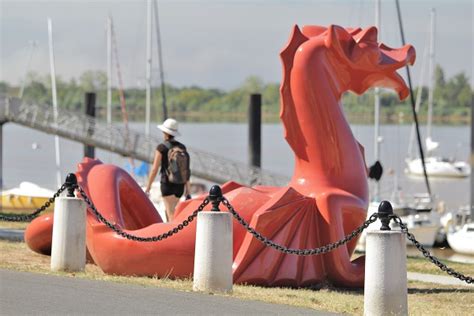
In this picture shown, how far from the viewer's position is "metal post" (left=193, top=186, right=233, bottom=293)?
38.6 ft

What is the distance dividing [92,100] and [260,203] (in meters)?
28.9

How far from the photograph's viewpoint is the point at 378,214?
1081 cm

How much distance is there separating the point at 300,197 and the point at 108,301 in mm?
3639

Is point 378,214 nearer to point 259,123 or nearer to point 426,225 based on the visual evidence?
point 426,225

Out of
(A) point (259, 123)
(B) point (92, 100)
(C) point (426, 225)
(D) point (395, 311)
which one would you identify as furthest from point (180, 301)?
(B) point (92, 100)

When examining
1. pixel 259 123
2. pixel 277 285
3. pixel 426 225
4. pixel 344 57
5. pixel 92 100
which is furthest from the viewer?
pixel 92 100

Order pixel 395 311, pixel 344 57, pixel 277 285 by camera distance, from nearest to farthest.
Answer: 1. pixel 395 311
2. pixel 277 285
3. pixel 344 57

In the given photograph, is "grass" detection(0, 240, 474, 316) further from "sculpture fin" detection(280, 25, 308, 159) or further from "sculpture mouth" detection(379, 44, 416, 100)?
"sculpture mouth" detection(379, 44, 416, 100)

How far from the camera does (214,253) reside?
→ 11.8 meters

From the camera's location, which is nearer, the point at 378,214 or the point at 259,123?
the point at 378,214

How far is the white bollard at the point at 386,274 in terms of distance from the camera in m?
10.5

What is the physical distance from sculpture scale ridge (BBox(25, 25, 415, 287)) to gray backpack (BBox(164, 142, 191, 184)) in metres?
0.70

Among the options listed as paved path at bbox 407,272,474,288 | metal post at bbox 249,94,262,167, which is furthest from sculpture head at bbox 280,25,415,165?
metal post at bbox 249,94,262,167

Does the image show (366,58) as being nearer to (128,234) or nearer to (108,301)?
(128,234)
